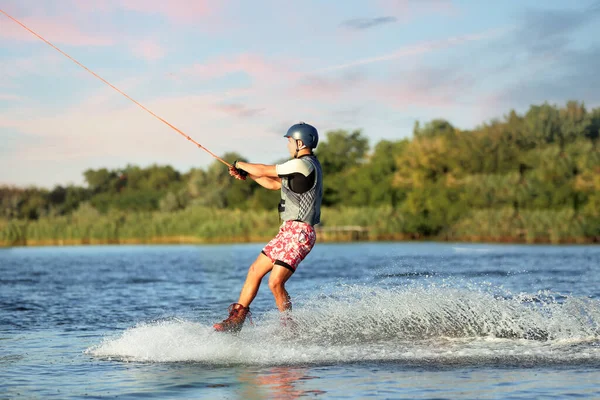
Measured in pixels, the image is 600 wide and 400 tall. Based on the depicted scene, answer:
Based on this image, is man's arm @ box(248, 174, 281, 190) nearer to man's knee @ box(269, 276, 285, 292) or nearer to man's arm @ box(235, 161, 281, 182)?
man's arm @ box(235, 161, 281, 182)

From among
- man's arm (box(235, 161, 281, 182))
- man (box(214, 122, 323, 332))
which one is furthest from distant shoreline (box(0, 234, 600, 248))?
man's arm (box(235, 161, 281, 182))

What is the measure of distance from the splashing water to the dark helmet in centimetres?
180

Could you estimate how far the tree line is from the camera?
5528cm

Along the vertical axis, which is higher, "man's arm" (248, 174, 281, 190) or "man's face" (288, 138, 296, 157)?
"man's face" (288, 138, 296, 157)

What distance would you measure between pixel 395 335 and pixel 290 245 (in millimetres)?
1698

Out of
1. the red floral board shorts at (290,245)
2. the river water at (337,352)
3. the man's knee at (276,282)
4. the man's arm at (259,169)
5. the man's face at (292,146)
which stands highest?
the man's face at (292,146)

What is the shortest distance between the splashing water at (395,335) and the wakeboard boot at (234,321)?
66 mm

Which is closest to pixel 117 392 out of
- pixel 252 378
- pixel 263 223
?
pixel 252 378

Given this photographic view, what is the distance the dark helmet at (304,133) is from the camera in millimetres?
8547

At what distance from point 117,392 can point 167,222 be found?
50.5 m

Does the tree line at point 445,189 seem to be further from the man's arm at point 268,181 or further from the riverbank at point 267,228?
the man's arm at point 268,181

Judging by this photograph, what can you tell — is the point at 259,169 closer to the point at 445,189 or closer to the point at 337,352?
the point at 337,352

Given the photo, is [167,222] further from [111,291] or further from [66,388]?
[66,388]

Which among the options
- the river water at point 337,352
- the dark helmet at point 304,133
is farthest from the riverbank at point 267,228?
the dark helmet at point 304,133
